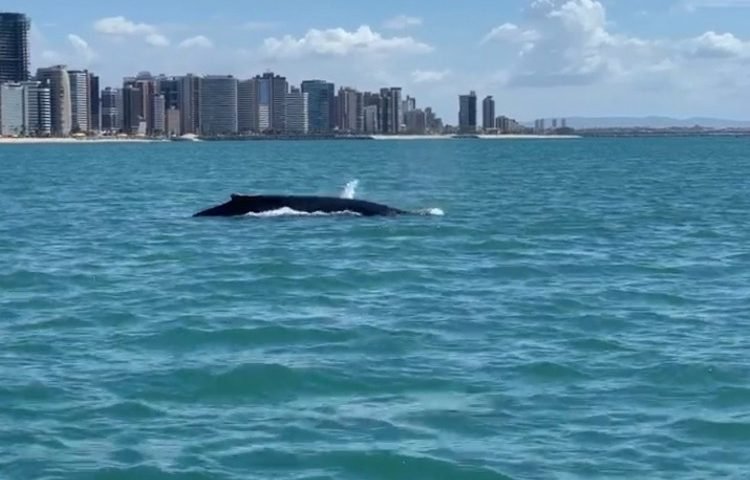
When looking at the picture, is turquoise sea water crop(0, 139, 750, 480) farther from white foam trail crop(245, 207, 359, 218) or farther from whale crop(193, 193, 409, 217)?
whale crop(193, 193, 409, 217)

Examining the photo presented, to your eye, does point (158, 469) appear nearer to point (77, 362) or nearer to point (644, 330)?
point (77, 362)

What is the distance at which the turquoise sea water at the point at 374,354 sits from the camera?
49.3 ft

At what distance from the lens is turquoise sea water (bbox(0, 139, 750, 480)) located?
15.0 m

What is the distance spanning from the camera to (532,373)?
743 inches

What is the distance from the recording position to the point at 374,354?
2036 centimetres

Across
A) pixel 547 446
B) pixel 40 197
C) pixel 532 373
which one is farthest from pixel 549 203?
pixel 547 446

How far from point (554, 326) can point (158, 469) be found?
1011cm

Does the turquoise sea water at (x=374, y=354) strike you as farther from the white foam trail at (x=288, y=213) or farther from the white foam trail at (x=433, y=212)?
the white foam trail at (x=433, y=212)

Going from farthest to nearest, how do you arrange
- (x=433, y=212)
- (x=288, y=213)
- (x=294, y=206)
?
1. (x=433, y=212)
2. (x=294, y=206)
3. (x=288, y=213)

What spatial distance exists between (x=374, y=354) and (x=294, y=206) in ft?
85.8

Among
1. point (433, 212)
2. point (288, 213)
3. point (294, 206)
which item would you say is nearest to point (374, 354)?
point (288, 213)

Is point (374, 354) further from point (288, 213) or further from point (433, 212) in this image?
point (433, 212)

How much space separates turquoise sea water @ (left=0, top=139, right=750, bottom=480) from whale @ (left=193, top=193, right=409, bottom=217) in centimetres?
337

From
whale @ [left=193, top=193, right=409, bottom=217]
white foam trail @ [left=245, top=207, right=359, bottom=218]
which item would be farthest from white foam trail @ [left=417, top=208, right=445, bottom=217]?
white foam trail @ [left=245, top=207, right=359, bottom=218]
